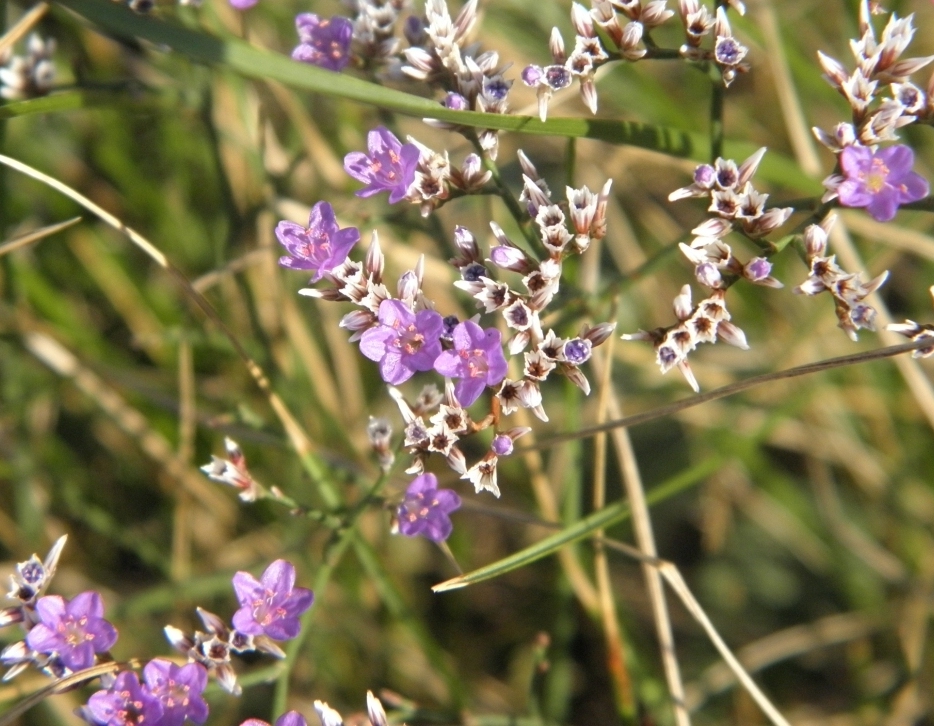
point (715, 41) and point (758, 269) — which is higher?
point (715, 41)

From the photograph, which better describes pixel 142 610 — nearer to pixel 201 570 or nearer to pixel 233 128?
pixel 201 570

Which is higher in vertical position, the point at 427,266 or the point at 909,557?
the point at 427,266

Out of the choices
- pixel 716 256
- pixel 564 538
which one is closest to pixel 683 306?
pixel 716 256

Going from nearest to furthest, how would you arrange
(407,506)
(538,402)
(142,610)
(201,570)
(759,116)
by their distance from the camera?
(538,402) < (407,506) < (142,610) < (201,570) < (759,116)

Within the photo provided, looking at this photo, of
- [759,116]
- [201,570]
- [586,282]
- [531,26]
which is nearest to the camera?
[586,282]

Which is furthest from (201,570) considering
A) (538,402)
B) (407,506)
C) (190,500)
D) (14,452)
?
(538,402)

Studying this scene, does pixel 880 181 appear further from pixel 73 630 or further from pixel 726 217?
pixel 73 630

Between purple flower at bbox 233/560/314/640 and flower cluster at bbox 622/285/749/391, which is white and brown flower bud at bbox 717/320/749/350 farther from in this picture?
purple flower at bbox 233/560/314/640
